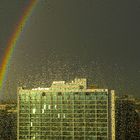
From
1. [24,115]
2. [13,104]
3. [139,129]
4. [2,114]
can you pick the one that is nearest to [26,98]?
[24,115]

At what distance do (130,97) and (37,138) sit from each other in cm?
208

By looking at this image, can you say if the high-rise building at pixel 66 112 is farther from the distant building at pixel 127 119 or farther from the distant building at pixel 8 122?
the distant building at pixel 127 119

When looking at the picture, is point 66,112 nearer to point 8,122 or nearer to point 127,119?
point 8,122

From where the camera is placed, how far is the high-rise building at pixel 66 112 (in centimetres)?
623

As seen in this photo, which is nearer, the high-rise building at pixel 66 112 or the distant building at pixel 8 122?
the high-rise building at pixel 66 112

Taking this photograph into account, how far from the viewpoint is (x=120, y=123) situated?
23.9 ft

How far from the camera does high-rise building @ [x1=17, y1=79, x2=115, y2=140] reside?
20.4 ft

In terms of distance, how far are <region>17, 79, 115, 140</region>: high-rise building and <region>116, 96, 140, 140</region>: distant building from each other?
1.86 ft

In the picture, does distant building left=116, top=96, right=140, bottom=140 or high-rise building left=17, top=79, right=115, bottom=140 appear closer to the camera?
high-rise building left=17, top=79, right=115, bottom=140

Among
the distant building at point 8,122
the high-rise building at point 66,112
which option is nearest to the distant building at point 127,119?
the high-rise building at point 66,112

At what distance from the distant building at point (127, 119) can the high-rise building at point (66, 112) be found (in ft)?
1.86

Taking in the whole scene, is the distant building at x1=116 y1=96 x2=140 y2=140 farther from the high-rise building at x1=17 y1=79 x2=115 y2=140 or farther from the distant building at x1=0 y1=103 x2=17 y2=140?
the distant building at x1=0 y1=103 x2=17 y2=140

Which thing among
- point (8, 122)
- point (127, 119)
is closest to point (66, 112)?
point (8, 122)

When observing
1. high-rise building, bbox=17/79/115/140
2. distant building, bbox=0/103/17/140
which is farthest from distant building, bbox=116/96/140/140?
distant building, bbox=0/103/17/140
